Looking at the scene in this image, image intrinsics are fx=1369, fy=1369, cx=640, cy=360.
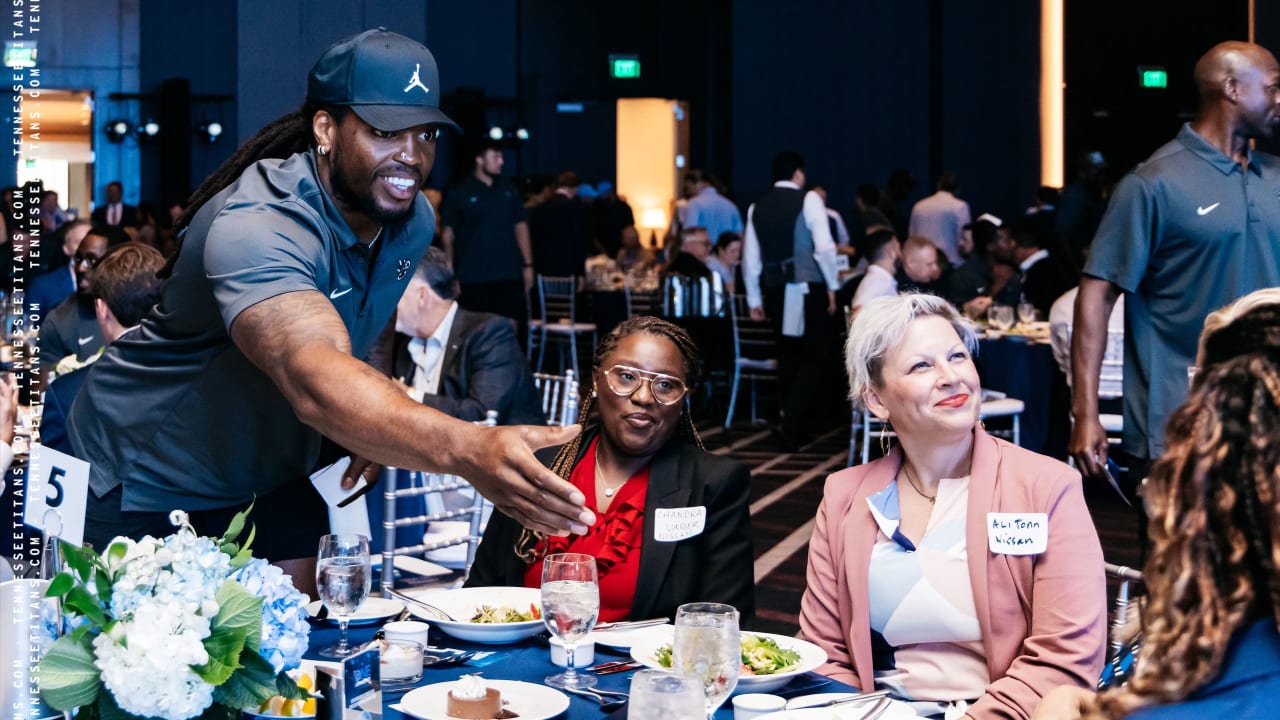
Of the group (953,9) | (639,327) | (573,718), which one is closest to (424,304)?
(639,327)

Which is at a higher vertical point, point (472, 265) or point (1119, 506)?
point (472, 265)

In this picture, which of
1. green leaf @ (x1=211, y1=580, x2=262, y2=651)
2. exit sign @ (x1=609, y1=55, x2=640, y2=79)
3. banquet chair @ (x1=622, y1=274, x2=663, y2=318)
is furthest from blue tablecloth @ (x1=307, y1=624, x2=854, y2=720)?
exit sign @ (x1=609, y1=55, x2=640, y2=79)

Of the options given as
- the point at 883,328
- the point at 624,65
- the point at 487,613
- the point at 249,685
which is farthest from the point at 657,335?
the point at 624,65

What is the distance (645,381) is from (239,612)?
1.67 meters

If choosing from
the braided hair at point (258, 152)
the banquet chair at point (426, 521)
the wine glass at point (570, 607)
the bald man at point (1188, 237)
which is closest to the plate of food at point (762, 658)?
the wine glass at point (570, 607)

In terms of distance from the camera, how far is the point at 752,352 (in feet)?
32.5

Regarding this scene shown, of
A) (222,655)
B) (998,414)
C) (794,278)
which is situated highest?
(794,278)

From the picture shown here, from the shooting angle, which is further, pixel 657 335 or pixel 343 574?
pixel 657 335

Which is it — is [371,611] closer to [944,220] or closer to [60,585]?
[60,585]

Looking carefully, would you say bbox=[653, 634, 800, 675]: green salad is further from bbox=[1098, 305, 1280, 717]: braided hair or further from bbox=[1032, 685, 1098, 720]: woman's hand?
bbox=[1098, 305, 1280, 717]: braided hair

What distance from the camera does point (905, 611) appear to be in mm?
2379

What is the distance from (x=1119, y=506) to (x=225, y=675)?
6.37 m

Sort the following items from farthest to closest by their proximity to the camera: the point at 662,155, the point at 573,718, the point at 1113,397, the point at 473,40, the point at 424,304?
the point at 662,155 → the point at 473,40 → the point at 1113,397 → the point at 424,304 → the point at 573,718

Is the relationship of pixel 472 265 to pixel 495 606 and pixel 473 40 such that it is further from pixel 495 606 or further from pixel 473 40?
pixel 473 40
